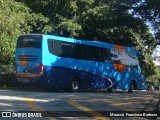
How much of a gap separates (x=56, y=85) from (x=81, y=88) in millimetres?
2328

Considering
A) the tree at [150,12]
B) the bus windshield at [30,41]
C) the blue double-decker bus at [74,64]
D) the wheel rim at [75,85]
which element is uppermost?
the tree at [150,12]

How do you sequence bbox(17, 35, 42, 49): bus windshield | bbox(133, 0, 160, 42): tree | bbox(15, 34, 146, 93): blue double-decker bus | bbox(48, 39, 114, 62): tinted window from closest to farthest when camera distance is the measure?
bbox(133, 0, 160, 42): tree < bbox(17, 35, 42, 49): bus windshield < bbox(15, 34, 146, 93): blue double-decker bus < bbox(48, 39, 114, 62): tinted window

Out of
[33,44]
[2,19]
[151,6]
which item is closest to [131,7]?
[151,6]

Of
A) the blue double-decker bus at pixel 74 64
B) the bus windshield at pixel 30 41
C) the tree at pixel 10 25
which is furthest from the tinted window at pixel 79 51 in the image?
the tree at pixel 10 25

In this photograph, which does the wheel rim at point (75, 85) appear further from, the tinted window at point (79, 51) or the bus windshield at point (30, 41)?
the bus windshield at point (30, 41)

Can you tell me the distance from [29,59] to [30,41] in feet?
3.36

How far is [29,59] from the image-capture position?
75.6 ft

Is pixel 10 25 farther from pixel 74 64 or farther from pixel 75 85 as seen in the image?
pixel 75 85

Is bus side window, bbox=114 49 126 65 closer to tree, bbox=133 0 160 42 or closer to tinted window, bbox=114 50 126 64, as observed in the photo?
tinted window, bbox=114 50 126 64

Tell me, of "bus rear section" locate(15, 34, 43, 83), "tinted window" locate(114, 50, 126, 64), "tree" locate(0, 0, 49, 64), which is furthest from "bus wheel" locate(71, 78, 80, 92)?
"tree" locate(0, 0, 49, 64)

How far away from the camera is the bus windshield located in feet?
74.3

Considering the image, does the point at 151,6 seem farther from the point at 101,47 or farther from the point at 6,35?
the point at 6,35

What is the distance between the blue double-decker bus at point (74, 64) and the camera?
22.8m

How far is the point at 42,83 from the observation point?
2294 cm
